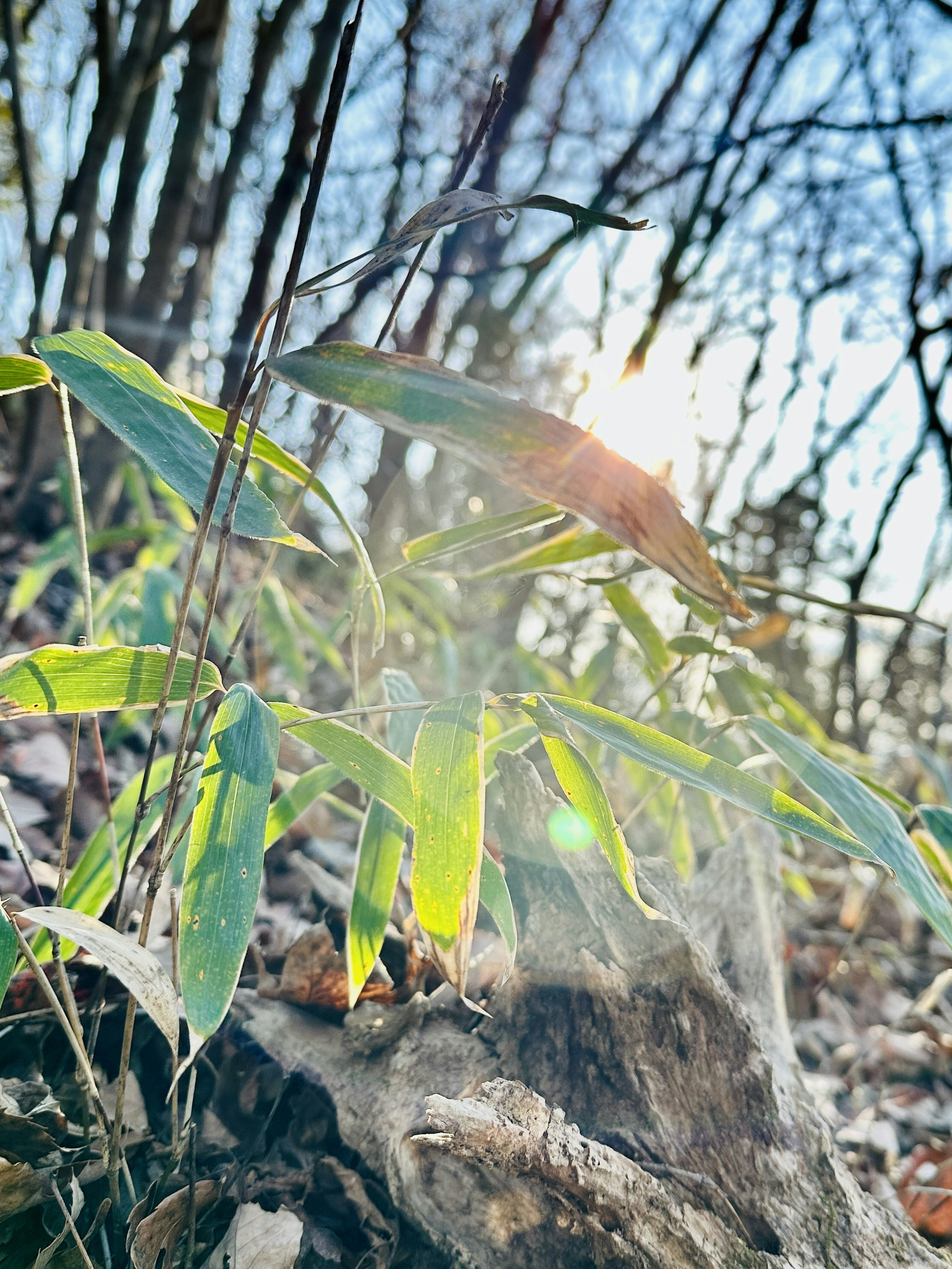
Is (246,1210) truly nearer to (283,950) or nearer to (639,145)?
(283,950)

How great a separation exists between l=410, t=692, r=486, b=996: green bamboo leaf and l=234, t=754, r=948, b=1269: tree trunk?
4.7 inches

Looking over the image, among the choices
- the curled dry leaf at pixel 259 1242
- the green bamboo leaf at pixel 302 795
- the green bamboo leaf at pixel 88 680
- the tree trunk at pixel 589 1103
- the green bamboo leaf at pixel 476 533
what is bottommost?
the curled dry leaf at pixel 259 1242

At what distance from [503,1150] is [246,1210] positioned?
0.19m

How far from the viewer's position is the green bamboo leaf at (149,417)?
0.43 m

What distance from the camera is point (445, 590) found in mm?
2301

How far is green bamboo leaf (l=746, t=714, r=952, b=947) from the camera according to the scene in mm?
524

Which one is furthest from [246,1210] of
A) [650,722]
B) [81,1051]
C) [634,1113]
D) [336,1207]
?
[650,722]

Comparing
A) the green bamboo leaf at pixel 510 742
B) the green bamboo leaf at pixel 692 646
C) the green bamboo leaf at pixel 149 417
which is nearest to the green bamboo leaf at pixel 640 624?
the green bamboo leaf at pixel 692 646

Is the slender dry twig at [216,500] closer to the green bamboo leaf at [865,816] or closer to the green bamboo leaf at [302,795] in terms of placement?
the green bamboo leaf at [302,795]

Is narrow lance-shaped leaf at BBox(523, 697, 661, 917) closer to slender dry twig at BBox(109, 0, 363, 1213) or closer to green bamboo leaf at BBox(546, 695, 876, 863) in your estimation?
green bamboo leaf at BBox(546, 695, 876, 863)

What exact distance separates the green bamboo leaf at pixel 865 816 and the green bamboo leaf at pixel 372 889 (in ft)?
1.10

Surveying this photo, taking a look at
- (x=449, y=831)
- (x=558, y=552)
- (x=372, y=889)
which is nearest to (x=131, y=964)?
(x=449, y=831)

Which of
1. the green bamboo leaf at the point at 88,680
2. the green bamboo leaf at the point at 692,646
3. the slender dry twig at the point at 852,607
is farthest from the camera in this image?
the green bamboo leaf at the point at 692,646

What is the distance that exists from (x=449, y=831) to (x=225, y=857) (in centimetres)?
12
